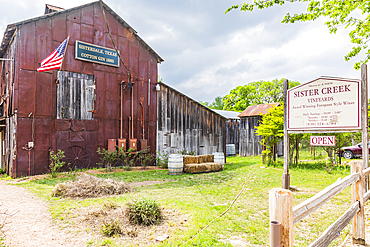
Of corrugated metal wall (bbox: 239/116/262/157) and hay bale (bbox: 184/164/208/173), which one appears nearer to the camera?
hay bale (bbox: 184/164/208/173)

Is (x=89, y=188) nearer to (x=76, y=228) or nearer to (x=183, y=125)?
(x=76, y=228)

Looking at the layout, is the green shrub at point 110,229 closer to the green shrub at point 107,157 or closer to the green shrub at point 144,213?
the green shrub at point 144,213

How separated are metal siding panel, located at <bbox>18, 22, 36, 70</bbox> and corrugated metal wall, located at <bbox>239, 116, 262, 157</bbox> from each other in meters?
16.5

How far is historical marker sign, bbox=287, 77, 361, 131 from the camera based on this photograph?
526cm

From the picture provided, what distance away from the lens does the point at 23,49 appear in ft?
32.5

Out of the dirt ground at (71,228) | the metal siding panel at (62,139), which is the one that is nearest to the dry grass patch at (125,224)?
the dirt ground at (71,228)

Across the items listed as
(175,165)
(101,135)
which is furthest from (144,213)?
(101,135)

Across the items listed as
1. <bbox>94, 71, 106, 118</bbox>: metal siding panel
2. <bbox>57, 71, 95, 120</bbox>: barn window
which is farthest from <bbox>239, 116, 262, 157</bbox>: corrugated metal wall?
<bbox>57, 71, 95, 120</bbox>: barn window

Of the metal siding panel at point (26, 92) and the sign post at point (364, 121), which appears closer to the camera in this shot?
the sign post at point (364, 121)

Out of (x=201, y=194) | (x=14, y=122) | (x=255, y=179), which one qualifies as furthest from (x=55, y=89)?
(x=255, y=179)

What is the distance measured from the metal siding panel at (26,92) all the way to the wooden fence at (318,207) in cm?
1086

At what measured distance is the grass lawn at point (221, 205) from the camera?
13.0 ft

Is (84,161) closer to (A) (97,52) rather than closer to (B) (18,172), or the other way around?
(B) (18,172)

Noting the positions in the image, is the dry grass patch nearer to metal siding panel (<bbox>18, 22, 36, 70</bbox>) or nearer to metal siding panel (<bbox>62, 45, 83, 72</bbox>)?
metal siding panel (<bbox>18, 22, 36, 70</bbox>)
